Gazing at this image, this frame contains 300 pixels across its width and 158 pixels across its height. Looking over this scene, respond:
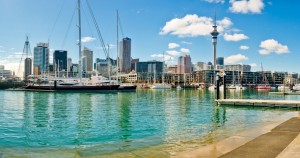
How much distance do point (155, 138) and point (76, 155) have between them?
730 cm

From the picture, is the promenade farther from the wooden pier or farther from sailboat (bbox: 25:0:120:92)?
sailboat (bbox: 25:0:120:92)

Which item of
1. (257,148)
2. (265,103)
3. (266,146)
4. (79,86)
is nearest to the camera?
(257,148)

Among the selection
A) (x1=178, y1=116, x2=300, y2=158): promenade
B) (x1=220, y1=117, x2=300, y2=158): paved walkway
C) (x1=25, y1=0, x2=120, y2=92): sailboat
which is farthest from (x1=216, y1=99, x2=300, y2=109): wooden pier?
(x1=25, y1=0, x2=120, y2=92): sailboat

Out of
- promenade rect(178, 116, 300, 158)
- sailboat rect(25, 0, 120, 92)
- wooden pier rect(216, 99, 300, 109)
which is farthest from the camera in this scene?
sailboat rect(25, 0, 120, 92)

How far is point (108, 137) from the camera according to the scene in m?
23.9

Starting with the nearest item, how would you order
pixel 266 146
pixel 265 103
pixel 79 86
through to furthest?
pixel 266 146 < pixel 265 103 < pixel 79 86

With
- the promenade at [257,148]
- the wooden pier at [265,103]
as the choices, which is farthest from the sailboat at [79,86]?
the promenade at [257,148]

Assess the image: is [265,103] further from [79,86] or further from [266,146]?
[79,86]

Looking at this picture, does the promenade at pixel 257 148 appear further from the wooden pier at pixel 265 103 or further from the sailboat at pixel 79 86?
the sailboat at pixel 79 86

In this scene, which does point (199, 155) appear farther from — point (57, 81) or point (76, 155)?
point (57, 81)

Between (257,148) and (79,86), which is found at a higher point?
(79,86)

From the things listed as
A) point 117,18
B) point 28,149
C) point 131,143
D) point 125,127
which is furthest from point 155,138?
point 117,18

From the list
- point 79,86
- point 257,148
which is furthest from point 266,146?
point 79,86

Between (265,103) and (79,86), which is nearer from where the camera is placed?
(265,103)
